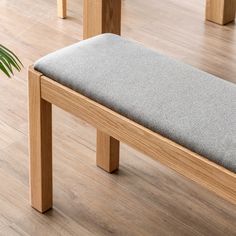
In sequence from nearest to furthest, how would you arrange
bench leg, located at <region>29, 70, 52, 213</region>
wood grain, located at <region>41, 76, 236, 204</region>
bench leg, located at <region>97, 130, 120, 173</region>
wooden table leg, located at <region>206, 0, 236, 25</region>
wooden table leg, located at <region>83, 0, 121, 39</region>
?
1. wood grain, located at <region>41, 76, 236, 204</region>
2. bench leg, located at <region>29, 70, 52, 213</region>
3. wooden table leg, located at <region>83, 0, 121, 39</region>
4. bench leg, located at <region>97, 130, 120, 173</region>
5. wooden table leg, located at <region>206, 0, 236, 25</region>

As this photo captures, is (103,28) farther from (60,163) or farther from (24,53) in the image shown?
(24,53)

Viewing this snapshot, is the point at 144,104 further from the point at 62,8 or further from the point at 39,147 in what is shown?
the point at 62,8

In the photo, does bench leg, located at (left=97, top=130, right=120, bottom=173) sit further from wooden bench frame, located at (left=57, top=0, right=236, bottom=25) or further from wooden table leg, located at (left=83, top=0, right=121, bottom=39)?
wooden bench frame, located at (left=57, top=0, right=236, bottom=25)

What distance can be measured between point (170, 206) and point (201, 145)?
61 cm

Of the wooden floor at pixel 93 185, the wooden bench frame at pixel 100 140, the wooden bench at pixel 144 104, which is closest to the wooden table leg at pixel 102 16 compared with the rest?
the wooden bench frame at pixel 100 140

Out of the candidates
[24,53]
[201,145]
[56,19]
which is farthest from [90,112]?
[56,19]

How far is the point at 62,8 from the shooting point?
3199mm

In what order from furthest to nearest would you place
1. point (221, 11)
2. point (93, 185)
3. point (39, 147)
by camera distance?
point (221, 11) → point (93, 185) → point (39, 147)

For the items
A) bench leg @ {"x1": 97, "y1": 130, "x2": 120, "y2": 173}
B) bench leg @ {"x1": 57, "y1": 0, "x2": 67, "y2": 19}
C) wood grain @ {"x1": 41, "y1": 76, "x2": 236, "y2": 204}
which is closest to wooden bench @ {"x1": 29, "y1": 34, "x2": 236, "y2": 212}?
wood grain @ {"x1": 41, "y1": 76, "x2": 236, "y2": 204}

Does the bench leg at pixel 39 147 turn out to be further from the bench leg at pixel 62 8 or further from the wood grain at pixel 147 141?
the bench leg at pixel 62 8

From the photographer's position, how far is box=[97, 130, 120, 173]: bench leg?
2.26 metres

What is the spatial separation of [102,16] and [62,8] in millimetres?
1116

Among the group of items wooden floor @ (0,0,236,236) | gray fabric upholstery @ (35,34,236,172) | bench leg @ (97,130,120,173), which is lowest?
wooden floor @ (0,0,236,236)

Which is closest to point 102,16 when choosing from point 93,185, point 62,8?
point 93,185
